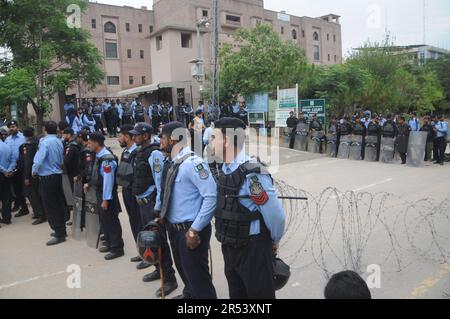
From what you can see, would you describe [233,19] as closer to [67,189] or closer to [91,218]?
[67,189]

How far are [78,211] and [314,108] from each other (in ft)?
47.6

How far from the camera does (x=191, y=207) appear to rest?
3770mm

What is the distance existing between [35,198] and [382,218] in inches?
260

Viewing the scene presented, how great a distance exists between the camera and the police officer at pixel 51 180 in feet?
21.6

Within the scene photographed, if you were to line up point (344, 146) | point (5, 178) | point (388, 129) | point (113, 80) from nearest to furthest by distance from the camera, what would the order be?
point (5, 178)
point (388, 129)
point (344, 146)
point (113, 80)

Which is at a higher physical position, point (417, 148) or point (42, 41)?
point (42, 41)

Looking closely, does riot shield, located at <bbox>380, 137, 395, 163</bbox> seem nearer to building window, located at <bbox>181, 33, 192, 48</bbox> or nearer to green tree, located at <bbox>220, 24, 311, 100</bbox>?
green tree, located at <bbox>220, 24, 311, 100</bbox>

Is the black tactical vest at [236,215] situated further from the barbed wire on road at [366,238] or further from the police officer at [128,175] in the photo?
the police officer at [128,175]

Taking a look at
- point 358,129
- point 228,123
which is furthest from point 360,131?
point 228,123

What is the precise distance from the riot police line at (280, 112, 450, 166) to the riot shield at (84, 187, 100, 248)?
11196 mm

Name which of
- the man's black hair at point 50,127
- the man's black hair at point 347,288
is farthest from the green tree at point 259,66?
the man's black hair at point 347,288

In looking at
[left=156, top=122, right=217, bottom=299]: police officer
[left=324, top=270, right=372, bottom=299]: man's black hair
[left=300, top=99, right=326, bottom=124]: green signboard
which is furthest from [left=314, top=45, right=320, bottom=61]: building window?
[left=324, top=270, right=372, bottom=299]: man's black hair

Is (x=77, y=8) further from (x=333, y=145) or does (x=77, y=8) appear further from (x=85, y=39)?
(x=333, y=145)
